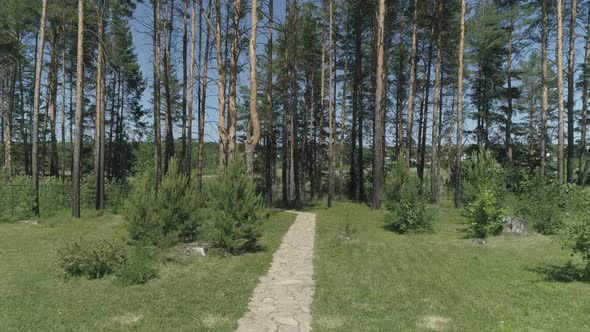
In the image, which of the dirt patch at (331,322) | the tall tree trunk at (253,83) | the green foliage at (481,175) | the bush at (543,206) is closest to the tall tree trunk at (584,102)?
the green foliage at (481,175)

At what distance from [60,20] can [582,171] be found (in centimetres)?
3114

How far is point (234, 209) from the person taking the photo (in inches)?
311

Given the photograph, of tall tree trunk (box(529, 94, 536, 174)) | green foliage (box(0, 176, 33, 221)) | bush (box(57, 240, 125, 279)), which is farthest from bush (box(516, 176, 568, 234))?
tall tree trunk (box(529, 94, 536, 174))

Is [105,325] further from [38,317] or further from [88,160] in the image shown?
[88,160]

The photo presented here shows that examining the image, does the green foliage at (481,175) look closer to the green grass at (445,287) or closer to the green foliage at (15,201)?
the green grass at (445,287)

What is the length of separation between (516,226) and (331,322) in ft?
25.5

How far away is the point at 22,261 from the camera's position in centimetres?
726

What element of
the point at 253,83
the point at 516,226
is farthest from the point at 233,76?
the point at 516,226

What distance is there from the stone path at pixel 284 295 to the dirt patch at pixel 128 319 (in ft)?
3.91

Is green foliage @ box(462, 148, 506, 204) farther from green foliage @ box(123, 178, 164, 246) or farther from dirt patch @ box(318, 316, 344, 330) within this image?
green foliage @ box(123, 178, 164, 246)

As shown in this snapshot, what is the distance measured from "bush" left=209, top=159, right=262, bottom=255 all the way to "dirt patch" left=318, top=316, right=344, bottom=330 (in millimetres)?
3717

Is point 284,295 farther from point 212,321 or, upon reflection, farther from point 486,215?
point 486,215

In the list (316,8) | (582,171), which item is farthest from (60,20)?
(582,171)

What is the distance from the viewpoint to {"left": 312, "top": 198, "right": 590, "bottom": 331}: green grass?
4.27 metres
